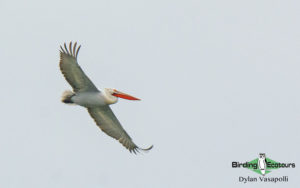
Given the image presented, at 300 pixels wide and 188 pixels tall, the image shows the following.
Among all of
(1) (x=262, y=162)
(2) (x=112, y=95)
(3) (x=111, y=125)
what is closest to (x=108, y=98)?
(2) (x=112, y=95)

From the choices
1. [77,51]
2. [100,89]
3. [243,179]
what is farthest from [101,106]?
[243,179]

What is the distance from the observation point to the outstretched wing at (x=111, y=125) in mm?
23281

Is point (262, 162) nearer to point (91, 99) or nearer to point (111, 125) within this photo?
point (111, 125)

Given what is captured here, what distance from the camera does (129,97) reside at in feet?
78.6

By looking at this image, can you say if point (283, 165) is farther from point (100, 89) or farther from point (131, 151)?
point (100, 89)

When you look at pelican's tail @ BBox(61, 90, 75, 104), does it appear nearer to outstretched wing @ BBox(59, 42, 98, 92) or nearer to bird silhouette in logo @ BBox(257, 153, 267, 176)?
outstretched wing @ BBox(59, 42, 98, 92)

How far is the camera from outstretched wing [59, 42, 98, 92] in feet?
71.1

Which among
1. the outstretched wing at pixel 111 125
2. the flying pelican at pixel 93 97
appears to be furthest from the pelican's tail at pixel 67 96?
the outstretched wing at pixel 111 125

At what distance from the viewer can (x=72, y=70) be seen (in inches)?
858

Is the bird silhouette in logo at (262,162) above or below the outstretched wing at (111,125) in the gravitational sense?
below

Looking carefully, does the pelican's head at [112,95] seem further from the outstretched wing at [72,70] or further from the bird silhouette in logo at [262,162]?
the bird silhouette in logo at [262,162]

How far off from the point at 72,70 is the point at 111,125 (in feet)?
8.76

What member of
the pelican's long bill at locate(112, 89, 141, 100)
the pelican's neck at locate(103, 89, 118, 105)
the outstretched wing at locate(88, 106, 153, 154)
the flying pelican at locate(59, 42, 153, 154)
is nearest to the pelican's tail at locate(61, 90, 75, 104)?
the flying pelican at locate(59, 42, 153, 154)

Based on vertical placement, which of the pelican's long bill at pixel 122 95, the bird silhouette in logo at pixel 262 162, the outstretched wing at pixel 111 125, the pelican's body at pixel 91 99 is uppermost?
the pelican's long bill at pixel 122 95
